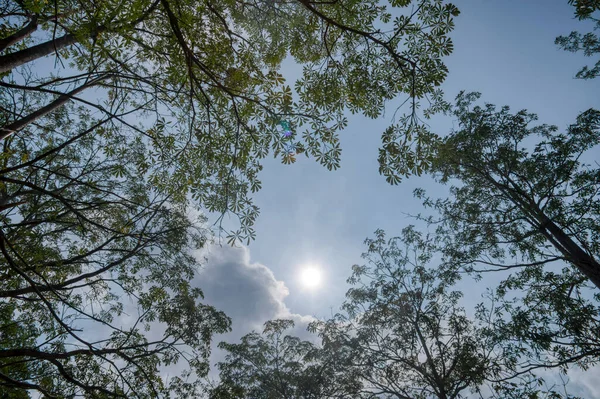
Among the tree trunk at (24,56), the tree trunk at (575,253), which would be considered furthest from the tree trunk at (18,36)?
the tree trunk at (575,253)

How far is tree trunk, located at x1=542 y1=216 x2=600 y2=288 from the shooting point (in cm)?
675

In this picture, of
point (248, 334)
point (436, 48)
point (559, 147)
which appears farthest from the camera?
point (248, 334)

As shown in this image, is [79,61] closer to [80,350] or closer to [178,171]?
[178,171]

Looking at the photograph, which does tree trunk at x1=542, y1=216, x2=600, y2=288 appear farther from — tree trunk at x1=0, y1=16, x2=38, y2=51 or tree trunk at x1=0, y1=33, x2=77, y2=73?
tree trunk at x1=0, y1=16, x2=38, y2=51

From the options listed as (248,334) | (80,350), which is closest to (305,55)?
(80,350)

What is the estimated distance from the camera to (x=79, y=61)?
207 inches

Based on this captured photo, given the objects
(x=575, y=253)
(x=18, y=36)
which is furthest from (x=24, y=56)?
(x=575, y=253)

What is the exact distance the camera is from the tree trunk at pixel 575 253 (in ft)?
22.1

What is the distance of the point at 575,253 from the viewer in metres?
7.22

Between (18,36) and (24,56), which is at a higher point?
(18,36)

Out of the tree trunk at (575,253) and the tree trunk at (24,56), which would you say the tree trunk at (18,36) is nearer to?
the tree trunk at (24,56)

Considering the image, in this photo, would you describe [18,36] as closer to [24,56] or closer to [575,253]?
[24,56]

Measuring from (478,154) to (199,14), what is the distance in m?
10.1

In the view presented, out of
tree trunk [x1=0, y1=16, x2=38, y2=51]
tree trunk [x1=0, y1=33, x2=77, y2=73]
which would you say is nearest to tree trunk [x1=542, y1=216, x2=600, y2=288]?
tree trunk [x1=0, y1=33, x2=77, y2=73]
